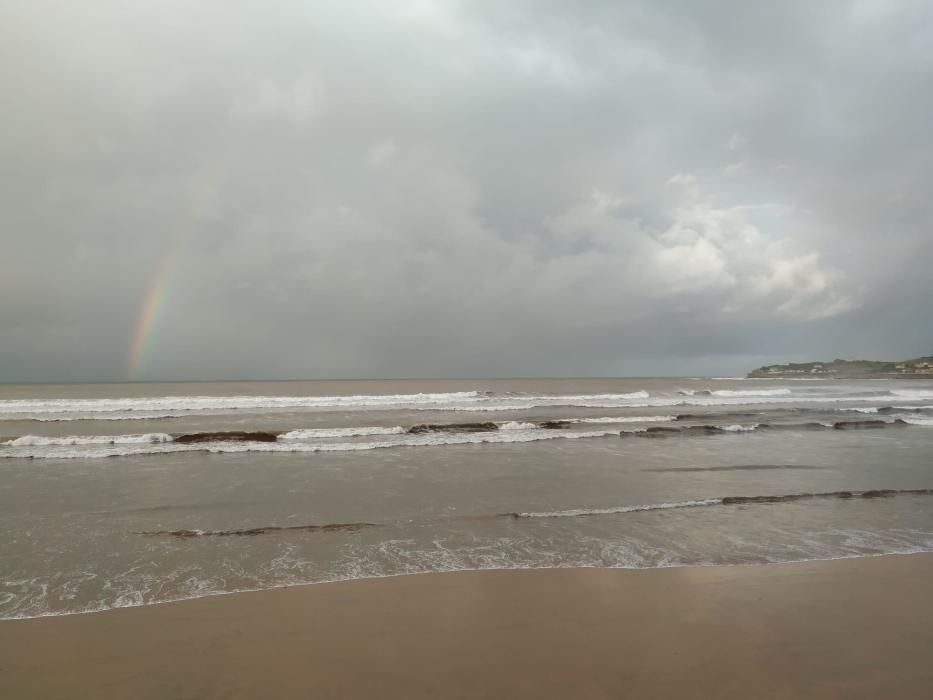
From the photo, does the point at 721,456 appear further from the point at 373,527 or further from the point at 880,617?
the point at 373,527

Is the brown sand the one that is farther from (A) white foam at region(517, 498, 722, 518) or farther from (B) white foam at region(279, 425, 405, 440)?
(B) white foam at region(279, 425, 405, 440)

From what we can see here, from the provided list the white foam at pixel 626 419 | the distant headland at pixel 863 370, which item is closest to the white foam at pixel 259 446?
the white foam at pixel 626 419

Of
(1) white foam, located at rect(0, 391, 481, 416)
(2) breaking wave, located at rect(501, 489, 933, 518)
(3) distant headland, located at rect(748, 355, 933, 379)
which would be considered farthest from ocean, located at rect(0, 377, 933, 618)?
(3) distant headland, located at rect(748, 355, 933, 379)

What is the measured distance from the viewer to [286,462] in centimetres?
1353

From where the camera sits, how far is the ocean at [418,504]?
5.92 meters

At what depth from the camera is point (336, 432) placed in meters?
19.3

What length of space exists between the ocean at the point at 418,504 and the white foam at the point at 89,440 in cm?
10

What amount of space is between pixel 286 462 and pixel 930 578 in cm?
1323

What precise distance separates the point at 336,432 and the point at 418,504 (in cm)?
1132

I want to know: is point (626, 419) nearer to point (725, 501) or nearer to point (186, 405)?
point (725, 501)

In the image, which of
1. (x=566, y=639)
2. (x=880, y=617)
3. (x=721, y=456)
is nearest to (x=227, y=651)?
(x=566, y=639)

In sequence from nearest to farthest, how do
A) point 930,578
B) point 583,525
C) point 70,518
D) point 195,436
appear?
point 930,578 → point 583,525 → point 70,518 → point 195,436

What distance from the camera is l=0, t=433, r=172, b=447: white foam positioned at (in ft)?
54.5

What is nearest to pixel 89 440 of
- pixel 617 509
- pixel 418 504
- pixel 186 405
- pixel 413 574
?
pixel 418 504
